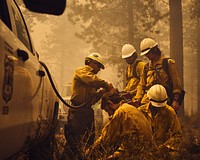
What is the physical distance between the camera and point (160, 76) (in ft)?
19.8

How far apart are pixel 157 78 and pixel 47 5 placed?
4384 mm

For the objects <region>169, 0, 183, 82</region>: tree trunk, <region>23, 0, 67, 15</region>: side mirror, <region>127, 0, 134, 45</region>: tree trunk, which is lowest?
<region>23, 0, 67, 15</region>: side mirror

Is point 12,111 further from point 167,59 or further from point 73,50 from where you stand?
point 73,50

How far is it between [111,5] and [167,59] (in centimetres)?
1495

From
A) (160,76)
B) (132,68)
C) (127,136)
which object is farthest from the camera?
(132,68)

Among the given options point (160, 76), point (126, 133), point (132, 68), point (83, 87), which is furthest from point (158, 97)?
point (132, 68)

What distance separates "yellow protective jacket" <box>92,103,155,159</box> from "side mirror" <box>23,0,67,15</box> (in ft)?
7.39

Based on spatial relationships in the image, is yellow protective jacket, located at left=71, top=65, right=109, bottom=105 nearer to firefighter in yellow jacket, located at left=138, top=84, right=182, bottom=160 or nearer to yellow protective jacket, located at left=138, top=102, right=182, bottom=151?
firefighter in yellow jacket, located at left=138, top=84, right=182, bottom=160

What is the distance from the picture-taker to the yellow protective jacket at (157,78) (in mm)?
5852

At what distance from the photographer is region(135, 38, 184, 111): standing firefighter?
19.1 ft

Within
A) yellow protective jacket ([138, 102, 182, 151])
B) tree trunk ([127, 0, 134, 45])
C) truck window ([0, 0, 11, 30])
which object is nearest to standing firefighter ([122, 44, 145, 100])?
yellow protective jacket ([138, 102, 182, 151])

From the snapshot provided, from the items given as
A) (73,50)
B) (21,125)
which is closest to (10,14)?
(21,125)

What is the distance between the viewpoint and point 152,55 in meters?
6.13

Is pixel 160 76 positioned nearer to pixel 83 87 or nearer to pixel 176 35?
pixel 83 87
